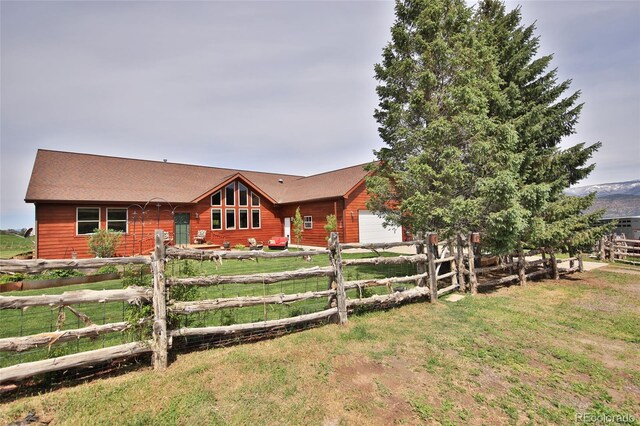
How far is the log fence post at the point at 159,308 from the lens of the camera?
13.8 feet

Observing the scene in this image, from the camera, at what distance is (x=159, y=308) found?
427 cm

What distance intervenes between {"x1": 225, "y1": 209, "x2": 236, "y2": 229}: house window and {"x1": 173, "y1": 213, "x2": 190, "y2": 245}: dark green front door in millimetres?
2888

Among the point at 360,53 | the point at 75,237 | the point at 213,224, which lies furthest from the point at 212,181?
the point at 360,53

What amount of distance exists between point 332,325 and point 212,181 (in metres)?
20.9

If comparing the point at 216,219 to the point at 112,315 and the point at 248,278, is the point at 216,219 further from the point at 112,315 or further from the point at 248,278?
the point at 248,278

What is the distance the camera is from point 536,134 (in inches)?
414

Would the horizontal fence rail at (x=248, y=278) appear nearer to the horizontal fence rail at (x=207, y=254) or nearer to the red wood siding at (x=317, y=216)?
the horizontal fence rail at (x=207, y=254)

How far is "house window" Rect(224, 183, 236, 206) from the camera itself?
21.9 metres

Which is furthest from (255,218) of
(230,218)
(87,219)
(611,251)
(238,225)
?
(611,251)

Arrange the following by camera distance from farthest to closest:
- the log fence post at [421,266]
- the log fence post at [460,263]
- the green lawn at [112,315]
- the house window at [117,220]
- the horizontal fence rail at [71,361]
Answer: the house window at [117,220]
the log fence post at [460,263]
the log fence post at [421,266]
the green lawn at [112,315]
the horizontal fence rail at [71,361]

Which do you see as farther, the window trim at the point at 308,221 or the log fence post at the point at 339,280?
the window trim at the point at 308,221

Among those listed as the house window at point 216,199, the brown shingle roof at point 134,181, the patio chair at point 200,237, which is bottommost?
the patio chair at point 200,237

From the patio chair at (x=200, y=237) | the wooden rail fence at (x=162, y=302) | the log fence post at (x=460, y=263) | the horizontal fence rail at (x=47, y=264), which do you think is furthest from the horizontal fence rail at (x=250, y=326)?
the patio chair at (x=200, y=237)

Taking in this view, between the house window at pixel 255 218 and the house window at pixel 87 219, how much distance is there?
1003 centimetres
